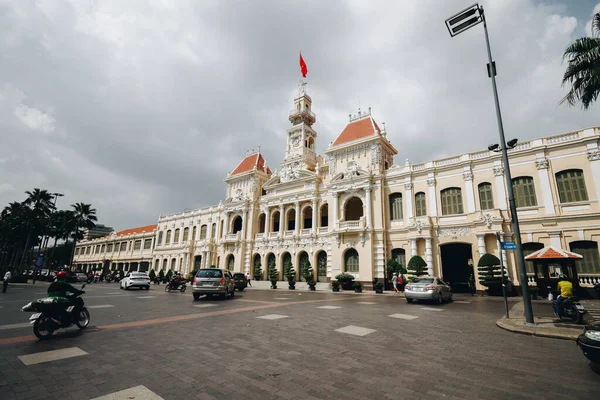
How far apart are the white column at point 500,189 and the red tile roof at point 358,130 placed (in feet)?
40.0

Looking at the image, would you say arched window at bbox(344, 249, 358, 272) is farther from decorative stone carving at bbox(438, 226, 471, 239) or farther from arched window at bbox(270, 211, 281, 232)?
arched window at bbox(270, 211, 281, 232)

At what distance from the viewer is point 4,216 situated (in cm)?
5397

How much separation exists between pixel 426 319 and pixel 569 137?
70.1ft

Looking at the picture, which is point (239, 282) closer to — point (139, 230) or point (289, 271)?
point (289, 271)

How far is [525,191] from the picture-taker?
72.8 ft

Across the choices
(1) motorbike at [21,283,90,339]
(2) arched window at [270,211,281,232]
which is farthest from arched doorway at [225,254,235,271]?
(1) motorbike at [21,283,90,339]

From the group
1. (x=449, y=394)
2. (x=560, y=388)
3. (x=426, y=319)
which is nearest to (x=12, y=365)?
(x=449, y=394)

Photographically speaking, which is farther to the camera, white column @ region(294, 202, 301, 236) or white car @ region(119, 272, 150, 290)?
white column @ region(294, 202, 301, 236)

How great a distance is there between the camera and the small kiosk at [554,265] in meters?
16.3

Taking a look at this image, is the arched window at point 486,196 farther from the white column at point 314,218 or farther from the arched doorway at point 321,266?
the white column at point 314,218

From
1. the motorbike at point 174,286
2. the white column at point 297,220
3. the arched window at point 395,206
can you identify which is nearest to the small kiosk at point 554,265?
the arched window at point 395,206

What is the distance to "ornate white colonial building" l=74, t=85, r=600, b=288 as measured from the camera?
20594 mm

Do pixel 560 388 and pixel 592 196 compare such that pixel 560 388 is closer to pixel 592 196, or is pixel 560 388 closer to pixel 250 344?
pixel 250 344

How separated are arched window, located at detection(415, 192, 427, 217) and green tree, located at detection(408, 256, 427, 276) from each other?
4930mm
